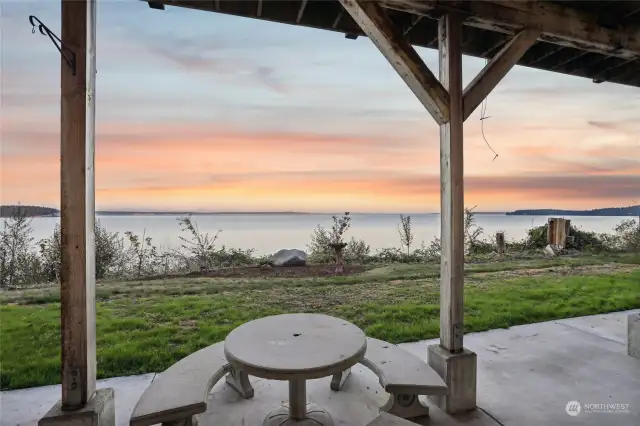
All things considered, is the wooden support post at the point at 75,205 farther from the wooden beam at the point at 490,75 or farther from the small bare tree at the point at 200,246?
the small bare tree at the point at 200,246

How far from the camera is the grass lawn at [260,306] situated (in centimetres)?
289

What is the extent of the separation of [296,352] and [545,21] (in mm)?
2516

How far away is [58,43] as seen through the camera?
145 cm

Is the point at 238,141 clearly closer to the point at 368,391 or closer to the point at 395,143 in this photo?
the point at 395,143

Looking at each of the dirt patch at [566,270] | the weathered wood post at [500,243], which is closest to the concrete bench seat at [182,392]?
the dirt patch at [566,270]

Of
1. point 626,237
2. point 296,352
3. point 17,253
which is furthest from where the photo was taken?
point 626,237

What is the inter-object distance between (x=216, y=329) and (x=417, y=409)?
2148 millimetres

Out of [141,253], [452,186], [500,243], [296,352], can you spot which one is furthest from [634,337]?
[141,253]

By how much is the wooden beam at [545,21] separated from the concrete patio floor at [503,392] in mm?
2426

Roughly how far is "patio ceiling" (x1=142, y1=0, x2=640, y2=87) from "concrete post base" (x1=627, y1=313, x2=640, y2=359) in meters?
2.17

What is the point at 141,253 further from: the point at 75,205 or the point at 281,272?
the point at 75,205

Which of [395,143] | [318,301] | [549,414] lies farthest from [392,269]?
[549,414]

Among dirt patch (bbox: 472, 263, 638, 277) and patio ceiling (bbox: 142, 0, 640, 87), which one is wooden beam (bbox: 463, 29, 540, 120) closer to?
patio ceiling (bbox: 142, 0, 640, 87)

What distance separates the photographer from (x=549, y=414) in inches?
84.6
